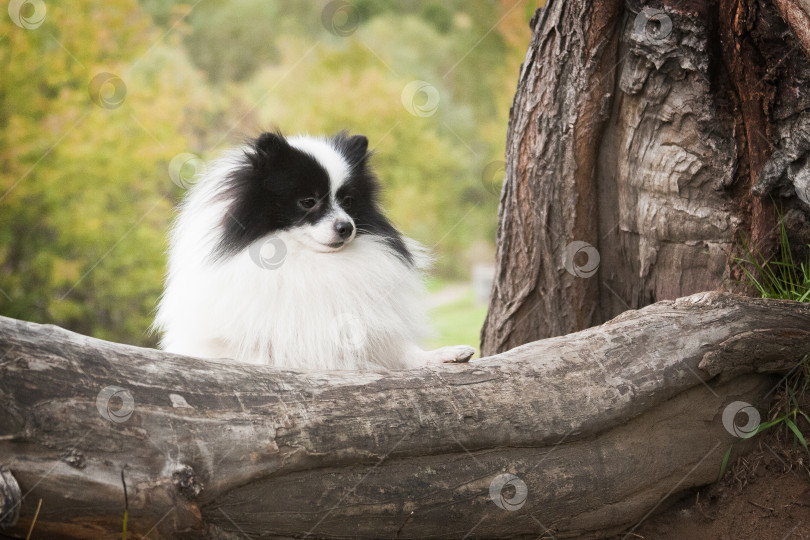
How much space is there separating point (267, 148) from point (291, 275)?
49 centimetres

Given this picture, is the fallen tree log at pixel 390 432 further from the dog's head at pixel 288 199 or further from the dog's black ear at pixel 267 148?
the dog's black ear at pixel 267 148

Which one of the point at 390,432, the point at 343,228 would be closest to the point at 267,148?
the point at 343,228

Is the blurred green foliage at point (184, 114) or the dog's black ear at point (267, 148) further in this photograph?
the blurred green foliage at point (184, 114)

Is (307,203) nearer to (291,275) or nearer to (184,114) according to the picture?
(291,275)

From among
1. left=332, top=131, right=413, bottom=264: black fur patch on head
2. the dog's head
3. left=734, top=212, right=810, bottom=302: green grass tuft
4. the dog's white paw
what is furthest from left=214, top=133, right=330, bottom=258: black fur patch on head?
left=734, top=212, right=810, bottom=302: green grass tuft

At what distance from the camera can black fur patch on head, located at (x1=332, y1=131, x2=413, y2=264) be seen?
2963 mm

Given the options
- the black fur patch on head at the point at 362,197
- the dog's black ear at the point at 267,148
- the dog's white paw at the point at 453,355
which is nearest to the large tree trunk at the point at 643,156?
the black fur patch on head at the point at 362,197

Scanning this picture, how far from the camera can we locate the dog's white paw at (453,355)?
2.58 meters

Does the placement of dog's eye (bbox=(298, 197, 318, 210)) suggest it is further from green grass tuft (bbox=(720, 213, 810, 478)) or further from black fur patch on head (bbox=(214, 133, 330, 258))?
green grass tuft (bbox=(720, 213, 810, 478))

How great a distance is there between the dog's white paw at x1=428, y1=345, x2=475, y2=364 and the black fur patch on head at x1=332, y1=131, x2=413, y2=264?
50 centimetres

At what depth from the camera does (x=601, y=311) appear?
11.6 ft

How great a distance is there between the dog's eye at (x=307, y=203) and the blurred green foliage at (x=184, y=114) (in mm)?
2528

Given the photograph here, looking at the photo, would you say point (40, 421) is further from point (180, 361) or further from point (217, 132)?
point (217, 132)

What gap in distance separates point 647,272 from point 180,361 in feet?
6.96
